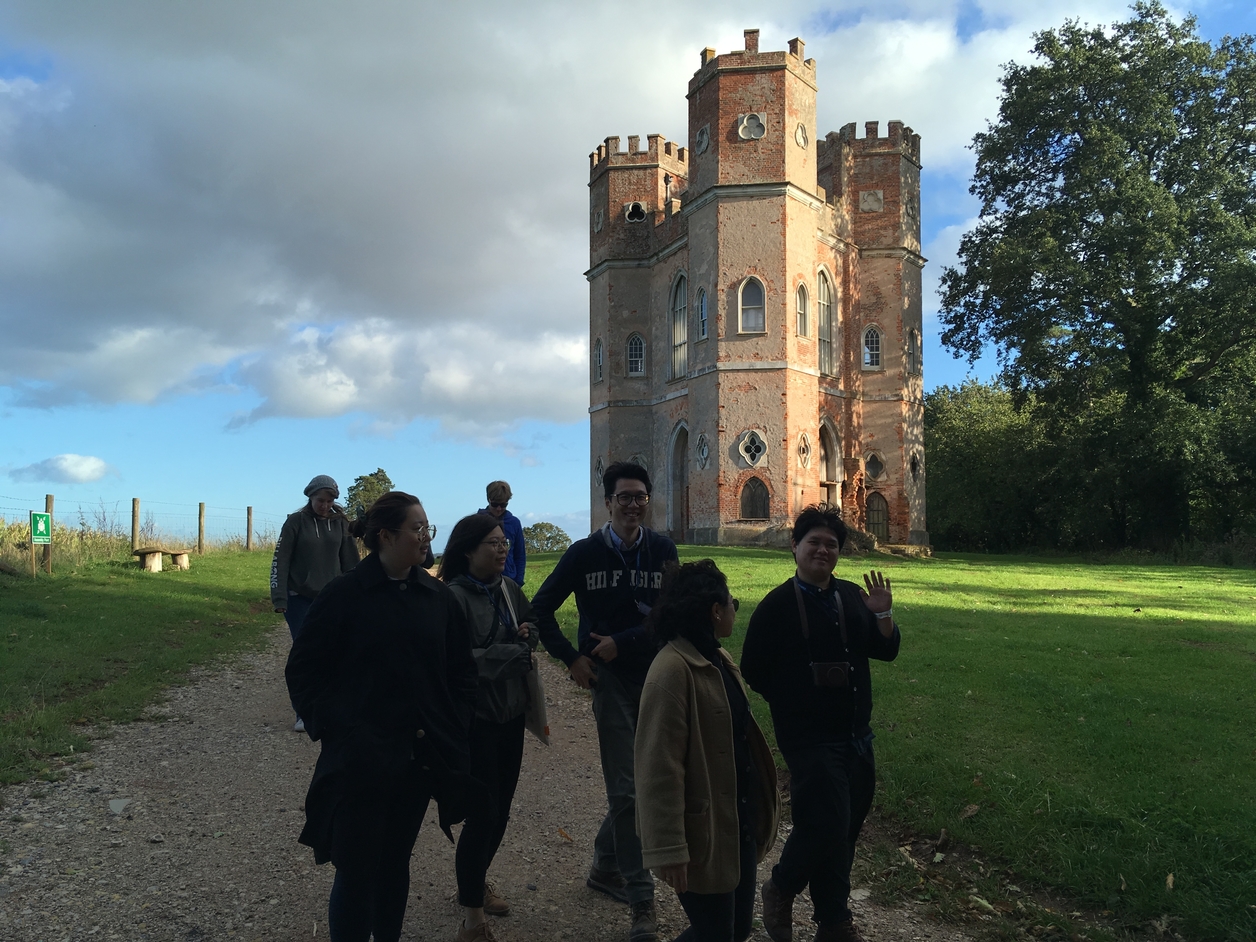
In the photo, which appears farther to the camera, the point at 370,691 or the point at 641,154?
the point at 641,154

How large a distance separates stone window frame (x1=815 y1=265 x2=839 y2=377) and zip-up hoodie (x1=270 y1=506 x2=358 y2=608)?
25.9 metres

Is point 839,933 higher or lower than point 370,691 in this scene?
lower

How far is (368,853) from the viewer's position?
353 cm

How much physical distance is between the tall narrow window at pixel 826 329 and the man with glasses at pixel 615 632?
2849 cm

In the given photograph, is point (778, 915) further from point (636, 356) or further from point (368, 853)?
point (636, 356)

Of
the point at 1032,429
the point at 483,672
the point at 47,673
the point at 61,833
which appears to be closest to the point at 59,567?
the point at 47,673

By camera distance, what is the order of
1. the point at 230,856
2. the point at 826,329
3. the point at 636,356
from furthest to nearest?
the point at 636,356 → the point at 826,329 → the point at 230,856

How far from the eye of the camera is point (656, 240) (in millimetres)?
36062

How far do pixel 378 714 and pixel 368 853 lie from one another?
0.49 m

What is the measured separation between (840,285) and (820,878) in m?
31.1

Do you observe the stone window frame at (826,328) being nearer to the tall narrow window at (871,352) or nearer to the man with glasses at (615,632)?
the tall narrow window at (871,352)

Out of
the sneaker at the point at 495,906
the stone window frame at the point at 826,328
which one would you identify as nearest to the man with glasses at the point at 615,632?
the sneaker at the point at 495,906

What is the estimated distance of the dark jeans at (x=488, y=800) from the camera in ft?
14.1

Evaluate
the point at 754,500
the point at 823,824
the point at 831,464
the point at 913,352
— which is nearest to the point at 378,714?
the point at 823,824
